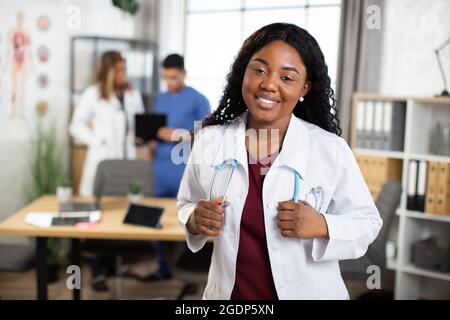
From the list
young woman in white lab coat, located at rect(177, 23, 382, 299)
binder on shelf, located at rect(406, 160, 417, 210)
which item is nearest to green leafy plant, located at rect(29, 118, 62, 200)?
young woman in white lab coat, located at rect(177, 23, 382, 299)

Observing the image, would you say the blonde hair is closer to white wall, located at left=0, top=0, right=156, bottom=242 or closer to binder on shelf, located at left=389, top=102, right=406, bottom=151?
white wall, located at left=0, top=0, right=156, bottom=242

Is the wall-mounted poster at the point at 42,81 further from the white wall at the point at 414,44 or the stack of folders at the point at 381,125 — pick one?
the stack of folders at the point at 381,125

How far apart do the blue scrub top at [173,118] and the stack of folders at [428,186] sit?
111 cm

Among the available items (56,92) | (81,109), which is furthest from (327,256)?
(81,109)

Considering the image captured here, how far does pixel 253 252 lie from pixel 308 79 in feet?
1.29

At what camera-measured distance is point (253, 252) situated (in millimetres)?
1165

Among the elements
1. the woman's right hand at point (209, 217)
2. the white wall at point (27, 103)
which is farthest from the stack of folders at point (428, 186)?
the white wall at point (27, 103)

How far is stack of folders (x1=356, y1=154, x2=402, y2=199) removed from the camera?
8.66 feet

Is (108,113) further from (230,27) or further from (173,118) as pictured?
(230,27)

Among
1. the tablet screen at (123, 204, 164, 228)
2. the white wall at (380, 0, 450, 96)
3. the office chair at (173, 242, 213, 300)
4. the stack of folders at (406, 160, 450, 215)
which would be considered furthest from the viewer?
the stack of folders at (406, 160, 450, 215)

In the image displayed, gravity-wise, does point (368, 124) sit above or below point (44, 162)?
above

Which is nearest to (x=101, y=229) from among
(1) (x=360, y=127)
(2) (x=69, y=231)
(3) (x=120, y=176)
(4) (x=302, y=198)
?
(2) (x=69, y=231)

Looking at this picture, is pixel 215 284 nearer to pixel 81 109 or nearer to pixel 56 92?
pixel 56 92

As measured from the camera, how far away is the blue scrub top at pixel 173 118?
1881 millimetres
